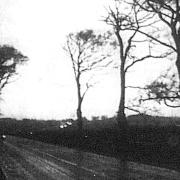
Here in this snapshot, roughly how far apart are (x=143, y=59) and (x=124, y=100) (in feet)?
11.0

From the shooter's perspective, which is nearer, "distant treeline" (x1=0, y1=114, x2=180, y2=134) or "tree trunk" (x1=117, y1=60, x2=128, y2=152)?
"tree trunk" (x1=117, y1=60, x2=128, y2=152)

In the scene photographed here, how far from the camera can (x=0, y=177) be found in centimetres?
1048

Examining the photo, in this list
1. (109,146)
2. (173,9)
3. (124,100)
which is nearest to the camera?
(173,9)

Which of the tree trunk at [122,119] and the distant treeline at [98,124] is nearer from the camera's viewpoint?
the tree trunk at [122,119]

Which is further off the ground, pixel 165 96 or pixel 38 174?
pixel 165 96

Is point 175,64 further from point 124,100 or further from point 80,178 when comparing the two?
point 80,178

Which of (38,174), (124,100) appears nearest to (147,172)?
(38,174)

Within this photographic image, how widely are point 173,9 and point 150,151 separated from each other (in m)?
8.01

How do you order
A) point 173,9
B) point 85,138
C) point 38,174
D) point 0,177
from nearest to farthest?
point 0,177, point 38,174, point 173,9, point 85,138

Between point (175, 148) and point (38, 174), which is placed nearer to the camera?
point (38, 174)

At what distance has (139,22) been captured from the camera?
22656mm

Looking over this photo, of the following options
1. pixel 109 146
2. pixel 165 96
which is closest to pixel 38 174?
pixel 165 96

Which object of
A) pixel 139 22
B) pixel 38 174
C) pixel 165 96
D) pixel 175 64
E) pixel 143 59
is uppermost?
pixel 139 22

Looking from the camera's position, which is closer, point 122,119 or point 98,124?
point 122,119
